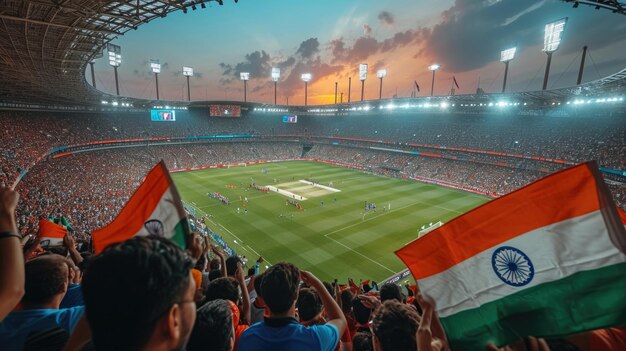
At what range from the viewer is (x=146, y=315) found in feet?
4.94

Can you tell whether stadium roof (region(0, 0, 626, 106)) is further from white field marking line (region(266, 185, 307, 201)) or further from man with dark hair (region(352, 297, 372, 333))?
white field marking line (region(266, 185, 307, 201))

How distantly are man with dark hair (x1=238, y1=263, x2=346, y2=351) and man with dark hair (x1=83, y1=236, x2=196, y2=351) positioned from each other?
1.53 meters

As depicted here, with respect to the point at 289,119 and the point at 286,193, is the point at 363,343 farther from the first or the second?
the point at 289,119

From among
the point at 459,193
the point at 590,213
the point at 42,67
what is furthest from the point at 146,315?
the point at 459,193

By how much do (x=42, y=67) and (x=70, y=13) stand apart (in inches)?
475

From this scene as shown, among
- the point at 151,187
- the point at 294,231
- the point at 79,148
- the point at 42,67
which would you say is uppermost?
the point at 42,67

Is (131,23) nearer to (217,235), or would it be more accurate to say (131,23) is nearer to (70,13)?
(70,13)

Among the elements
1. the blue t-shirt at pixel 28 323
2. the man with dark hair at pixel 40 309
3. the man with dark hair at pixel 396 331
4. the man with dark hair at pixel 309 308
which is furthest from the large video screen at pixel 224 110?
the man with dark hair at pixel 396 331

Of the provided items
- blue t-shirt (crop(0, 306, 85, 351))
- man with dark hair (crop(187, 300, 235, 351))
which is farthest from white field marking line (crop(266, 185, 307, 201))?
man with dark hair (crop(187, 300, 235, 351))

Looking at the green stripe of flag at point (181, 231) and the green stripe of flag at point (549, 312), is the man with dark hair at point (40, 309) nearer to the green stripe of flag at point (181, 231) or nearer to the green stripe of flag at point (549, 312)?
the green stripe of flag at point (181, 231)

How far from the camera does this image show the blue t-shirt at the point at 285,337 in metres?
2.89

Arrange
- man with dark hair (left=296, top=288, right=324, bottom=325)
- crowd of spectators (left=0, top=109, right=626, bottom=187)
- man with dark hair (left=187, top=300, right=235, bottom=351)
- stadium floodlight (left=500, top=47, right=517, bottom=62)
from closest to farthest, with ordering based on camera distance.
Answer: man with dark hair (left=187, top=300, right=235, bottom=351), man with dark hair (left=296, top=288, right=324, bottom=325), crowd of spectators (left=0, top=109, right=626, bottom=187), stadium floodlight (left=500, top=47, right=517, bottom=62)

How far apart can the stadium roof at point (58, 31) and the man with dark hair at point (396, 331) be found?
14040 millimetres

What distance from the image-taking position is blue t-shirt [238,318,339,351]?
2895 millimetres
